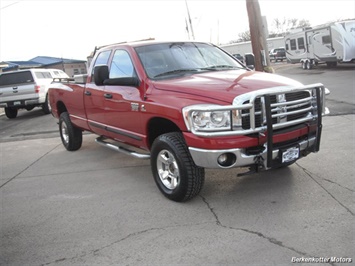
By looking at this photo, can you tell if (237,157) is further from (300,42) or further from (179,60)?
(300,42)

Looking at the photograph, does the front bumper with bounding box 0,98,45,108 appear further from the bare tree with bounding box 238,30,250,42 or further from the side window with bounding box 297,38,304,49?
the bare tree with bounding box 238,30,250,42

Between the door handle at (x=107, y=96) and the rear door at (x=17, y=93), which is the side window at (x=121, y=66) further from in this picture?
the rear door at (x=17, y=93)

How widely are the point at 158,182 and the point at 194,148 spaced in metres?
0.97

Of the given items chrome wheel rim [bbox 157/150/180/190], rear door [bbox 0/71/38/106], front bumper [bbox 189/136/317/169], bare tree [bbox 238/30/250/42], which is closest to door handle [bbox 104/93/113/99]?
chrome wheel rim [bbox 157/150/180/190]

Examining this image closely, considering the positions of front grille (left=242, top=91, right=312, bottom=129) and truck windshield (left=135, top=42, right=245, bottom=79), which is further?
truck windshield (left=135, top=42, right=245, bottom=79)

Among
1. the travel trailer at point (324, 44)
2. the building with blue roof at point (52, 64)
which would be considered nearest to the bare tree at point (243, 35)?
the building with blue roof at point (52, 64)

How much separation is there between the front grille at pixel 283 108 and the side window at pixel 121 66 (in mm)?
1809

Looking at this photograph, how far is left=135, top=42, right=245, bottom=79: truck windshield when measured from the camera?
4746 millimetres

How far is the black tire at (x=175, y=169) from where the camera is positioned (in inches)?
157

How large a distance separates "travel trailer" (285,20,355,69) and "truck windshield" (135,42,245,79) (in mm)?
18837

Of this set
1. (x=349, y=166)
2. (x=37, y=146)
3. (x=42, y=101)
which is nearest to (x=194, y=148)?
(x=349, y=166)

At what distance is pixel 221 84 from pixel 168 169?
1.22 m

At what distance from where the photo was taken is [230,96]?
368cm

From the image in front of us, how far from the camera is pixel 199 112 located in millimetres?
3682
